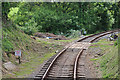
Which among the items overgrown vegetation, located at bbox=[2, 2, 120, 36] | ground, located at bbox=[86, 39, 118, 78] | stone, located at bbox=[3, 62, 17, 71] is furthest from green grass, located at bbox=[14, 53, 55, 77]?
overgrown vegetation, located at bbox=[2, 2, 120, 36]

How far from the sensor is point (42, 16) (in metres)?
36.9

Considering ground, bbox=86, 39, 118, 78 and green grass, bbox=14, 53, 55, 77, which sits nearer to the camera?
ground, bbox=86, 39, 118, 78

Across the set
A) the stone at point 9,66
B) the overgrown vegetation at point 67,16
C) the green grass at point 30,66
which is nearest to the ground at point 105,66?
the green grass at point 30,66

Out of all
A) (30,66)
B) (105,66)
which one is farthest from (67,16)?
(105,66)

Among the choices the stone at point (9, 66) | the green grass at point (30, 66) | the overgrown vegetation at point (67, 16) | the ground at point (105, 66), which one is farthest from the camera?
the overgrown vegetation at point (67, 16)

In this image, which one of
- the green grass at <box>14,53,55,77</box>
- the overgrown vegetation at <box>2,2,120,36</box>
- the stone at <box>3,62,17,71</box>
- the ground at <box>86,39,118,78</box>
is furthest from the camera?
the overgrown vegetation at <box>2,2,120,36</box>

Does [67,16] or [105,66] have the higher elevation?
[67,16]

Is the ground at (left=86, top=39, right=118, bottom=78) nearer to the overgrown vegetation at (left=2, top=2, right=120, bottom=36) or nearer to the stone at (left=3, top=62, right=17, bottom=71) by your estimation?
the stone at (left=3, top=62, right=17, bottom=71)

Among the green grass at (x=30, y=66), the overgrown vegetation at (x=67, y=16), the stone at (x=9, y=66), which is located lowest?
the green grass at (x=30, y=66)

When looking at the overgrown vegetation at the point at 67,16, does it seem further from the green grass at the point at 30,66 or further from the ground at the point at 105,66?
the ground at the point at 105,66

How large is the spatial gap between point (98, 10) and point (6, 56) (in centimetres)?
3180

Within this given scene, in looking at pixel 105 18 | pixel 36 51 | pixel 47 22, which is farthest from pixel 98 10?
pixel 36 51

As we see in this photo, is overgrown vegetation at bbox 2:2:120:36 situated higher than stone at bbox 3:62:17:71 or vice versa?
overgrown vegetation at bbox 2:2:120:36

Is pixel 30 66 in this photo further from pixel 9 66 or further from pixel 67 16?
pixel 67 16
